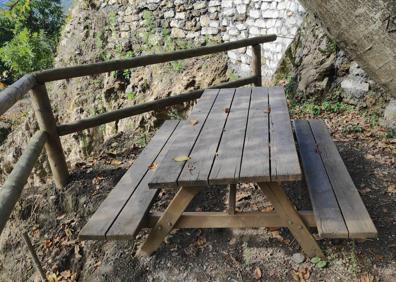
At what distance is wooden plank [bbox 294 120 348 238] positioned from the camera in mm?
1798

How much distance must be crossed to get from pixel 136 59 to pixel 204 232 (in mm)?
1842

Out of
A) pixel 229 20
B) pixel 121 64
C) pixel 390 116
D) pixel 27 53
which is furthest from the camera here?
pixel 27 53

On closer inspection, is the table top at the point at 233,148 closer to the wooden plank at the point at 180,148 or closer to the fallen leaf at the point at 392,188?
the wooden plank at the point at 180,148

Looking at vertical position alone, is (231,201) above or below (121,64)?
below

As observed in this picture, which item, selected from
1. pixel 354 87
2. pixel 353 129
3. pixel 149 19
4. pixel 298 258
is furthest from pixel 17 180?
pixel 149 19

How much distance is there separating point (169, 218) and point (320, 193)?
95 centimetres

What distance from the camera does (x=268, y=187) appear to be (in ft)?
6.19

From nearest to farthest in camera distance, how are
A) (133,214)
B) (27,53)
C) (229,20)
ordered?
(133,214)
(229,20)
(27,53)

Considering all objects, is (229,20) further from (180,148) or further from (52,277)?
(52,277)

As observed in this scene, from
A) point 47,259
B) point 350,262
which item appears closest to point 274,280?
point 350,262

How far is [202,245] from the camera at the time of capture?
92.4 inches

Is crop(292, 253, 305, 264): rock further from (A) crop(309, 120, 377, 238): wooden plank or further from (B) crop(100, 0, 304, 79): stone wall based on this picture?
(B) crop(100, 0, 304, 79): stone wall

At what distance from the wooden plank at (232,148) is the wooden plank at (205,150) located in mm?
32

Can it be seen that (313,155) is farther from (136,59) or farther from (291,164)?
(136,59)
